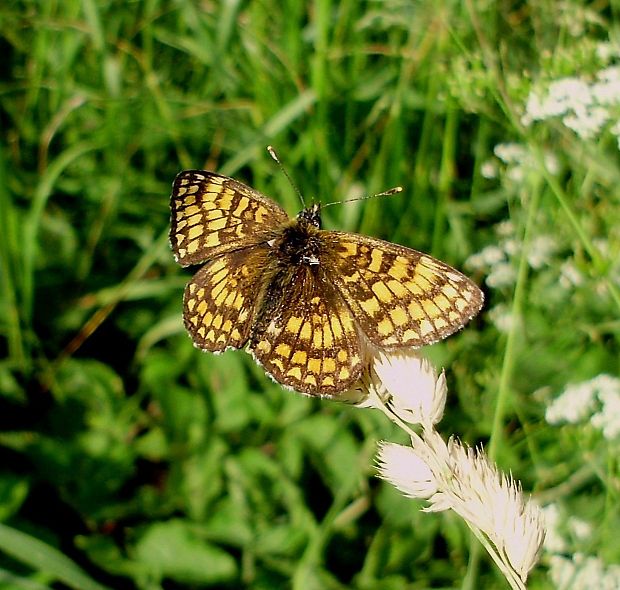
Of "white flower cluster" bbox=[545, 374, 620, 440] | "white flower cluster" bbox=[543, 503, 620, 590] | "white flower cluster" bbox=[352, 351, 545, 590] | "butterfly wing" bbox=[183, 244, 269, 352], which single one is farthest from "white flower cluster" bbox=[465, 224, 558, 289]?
"white flower cluster" bbox=[352, 351, 545, 590]

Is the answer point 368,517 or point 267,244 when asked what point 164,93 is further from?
point 368,517

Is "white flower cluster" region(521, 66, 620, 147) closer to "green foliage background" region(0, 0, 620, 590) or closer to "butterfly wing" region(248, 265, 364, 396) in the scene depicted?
"green foliage background" region(0, 0, 620, 590)

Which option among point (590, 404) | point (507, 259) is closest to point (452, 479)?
point (590, 404)

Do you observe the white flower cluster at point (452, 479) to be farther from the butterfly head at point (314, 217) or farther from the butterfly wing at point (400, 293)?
the butterfly head at point (314, 217)

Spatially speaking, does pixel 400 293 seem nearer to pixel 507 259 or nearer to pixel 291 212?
pixel 507 259

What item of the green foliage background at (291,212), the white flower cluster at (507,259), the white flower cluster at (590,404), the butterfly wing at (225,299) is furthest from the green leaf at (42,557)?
the white flower cluster at (507,259)

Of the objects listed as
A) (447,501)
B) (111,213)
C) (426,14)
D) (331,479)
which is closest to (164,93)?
(111,213)
